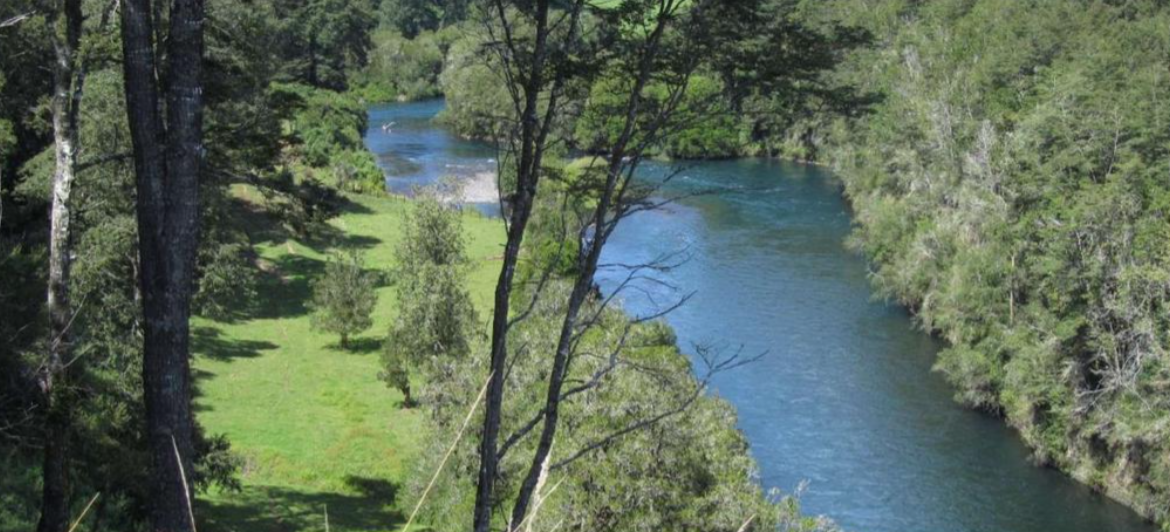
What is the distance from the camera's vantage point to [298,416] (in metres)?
27.6

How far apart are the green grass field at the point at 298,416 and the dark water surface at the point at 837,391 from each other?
7.03 meters

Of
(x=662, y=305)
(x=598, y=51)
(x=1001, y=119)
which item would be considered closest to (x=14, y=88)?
(x=598, y=51)

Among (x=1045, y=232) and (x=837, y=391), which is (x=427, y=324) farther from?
(x=1045, y=232)

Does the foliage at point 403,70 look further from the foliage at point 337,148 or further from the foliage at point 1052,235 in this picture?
the foliage at point 1052,235

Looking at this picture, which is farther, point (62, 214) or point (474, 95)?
point (474, 95)

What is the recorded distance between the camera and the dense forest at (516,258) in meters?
8.55

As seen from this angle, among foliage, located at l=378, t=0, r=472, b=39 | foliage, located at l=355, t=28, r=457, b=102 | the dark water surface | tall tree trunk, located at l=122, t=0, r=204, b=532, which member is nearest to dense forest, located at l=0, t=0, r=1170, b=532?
tall tree trunk, located at l=122, t=0, r=204, b=532

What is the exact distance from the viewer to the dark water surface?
2766 cm

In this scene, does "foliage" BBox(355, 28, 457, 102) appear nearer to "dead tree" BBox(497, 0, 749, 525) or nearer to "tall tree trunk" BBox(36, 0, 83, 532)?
"tall tree trunk" BBox(36, 0, 83, 532)

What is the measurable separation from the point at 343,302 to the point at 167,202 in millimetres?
27237

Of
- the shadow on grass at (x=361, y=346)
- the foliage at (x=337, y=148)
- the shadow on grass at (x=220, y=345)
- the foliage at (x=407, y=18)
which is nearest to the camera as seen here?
the shadow on grass at (x=220, y=345)

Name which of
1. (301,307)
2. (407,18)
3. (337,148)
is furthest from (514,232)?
(407,18)

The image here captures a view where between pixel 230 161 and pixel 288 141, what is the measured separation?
644mm

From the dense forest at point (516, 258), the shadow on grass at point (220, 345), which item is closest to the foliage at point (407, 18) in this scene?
the dense forest at point (516, 258)
